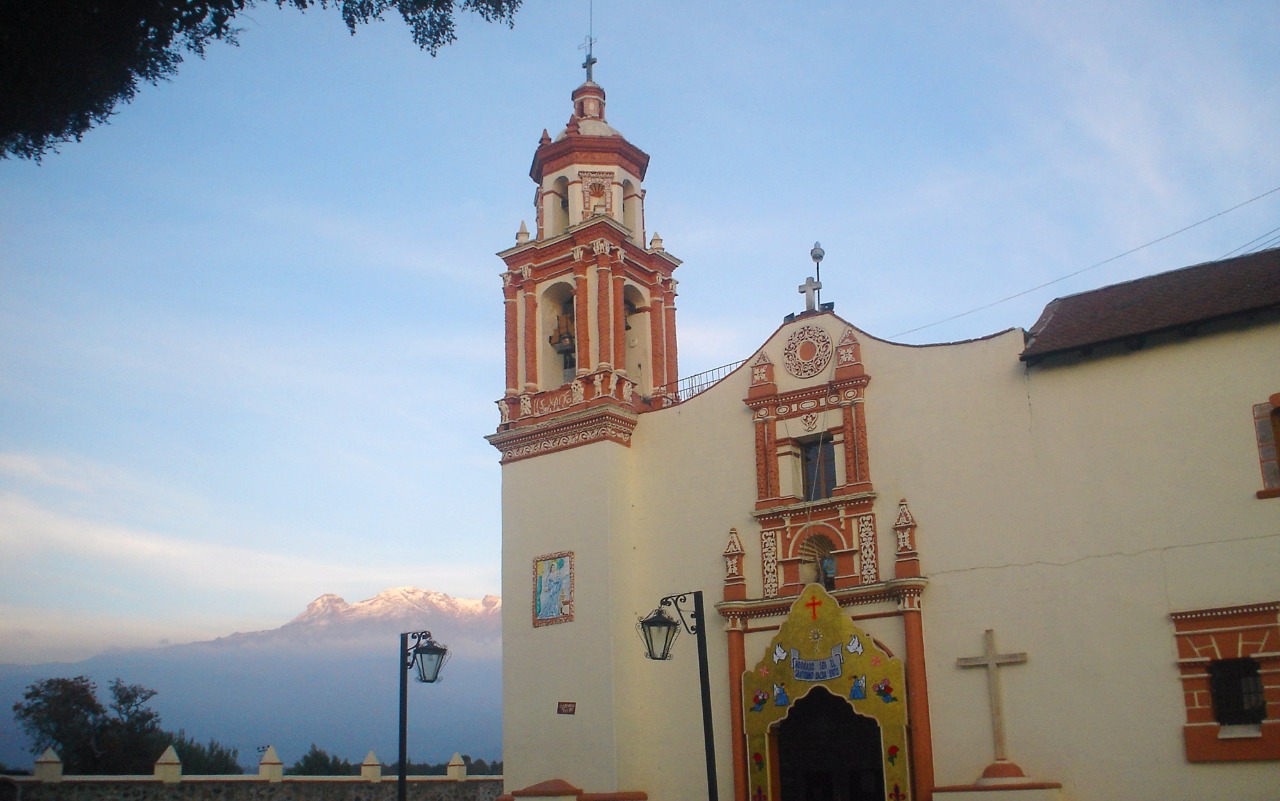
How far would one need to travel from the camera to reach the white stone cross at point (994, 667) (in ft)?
53.2

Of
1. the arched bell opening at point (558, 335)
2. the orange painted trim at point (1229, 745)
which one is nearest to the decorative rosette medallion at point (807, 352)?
the arched bell opening at point (558, 335)

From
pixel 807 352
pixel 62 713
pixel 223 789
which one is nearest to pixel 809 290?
pixel 807 352

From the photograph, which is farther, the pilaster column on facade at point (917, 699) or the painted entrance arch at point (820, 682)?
the painted entrance arch at point (820, 682)

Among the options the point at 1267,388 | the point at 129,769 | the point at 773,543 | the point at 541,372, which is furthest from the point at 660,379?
the point at 129,769

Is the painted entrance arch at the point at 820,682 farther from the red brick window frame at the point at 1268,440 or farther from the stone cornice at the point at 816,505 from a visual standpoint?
the red brick window frame at the point at 1268,440

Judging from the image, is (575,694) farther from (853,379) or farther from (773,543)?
(853,379)

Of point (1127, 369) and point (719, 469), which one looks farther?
point (719, 469)

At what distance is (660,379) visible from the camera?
22750 millimetres

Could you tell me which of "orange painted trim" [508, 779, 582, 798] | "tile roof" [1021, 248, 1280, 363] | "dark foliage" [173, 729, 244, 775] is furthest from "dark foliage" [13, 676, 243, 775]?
"tile roof" [1021, 248, 1280, 363]

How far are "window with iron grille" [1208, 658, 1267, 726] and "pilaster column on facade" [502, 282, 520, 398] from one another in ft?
40.5

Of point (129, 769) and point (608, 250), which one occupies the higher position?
point (608, 250)

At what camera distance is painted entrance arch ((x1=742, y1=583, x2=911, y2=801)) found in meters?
17.0

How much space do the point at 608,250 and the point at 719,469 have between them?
15.2 ft

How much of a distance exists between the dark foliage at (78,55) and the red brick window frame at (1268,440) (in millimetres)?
12995
